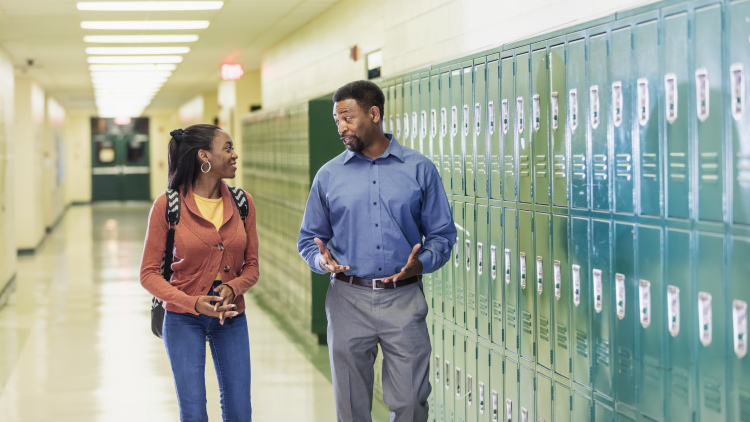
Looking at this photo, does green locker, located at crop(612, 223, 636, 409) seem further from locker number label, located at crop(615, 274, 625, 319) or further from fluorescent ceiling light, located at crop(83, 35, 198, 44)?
fluorescent ceiling light, located at crop(83, 35, 198, 44)

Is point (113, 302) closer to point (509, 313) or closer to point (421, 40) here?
point (421, 40)

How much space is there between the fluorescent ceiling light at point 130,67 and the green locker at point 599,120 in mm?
11138

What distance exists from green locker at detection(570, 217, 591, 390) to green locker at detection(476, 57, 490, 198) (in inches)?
32.0

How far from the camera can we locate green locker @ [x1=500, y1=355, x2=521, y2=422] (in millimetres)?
3705

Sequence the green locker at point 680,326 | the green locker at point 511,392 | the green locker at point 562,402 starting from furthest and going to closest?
the green locker at point 511,392 < the green locker at point 562,402 < the green locker at point 680,326

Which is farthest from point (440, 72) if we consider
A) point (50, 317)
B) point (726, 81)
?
point (50, 317)

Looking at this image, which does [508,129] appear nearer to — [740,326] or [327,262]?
[327,262]

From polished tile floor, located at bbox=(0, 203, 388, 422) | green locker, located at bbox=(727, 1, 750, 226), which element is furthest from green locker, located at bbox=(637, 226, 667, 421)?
polished tile floor, located at bbox=(0, 203, 388, 422)

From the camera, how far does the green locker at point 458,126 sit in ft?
13.4

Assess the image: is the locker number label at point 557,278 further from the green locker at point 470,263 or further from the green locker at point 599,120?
the green locker at point 470,263

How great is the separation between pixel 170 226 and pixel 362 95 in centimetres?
82

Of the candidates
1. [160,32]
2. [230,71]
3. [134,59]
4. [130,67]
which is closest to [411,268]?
[160,32]

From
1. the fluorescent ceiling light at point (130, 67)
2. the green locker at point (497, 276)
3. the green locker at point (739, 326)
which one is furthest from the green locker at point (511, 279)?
the fluorescent ceiling light at point (130, 67)

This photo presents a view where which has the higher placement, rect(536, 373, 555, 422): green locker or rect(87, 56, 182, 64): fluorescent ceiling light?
rect(87, 56, 182, 64): fluorescent ceiling light
